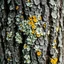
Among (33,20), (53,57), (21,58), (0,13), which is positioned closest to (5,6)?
(0,13)

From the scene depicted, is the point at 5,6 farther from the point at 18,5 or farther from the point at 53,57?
the point at 53,57

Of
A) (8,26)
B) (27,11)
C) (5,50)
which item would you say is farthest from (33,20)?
(5,50)

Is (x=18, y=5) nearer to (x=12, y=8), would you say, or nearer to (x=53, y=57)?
(x=12, y=8)

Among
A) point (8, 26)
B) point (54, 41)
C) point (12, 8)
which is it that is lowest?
point (54, 41)

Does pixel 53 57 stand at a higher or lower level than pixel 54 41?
lower

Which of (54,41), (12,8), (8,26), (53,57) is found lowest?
(53,57)

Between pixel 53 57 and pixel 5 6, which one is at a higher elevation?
pixel 5 6
